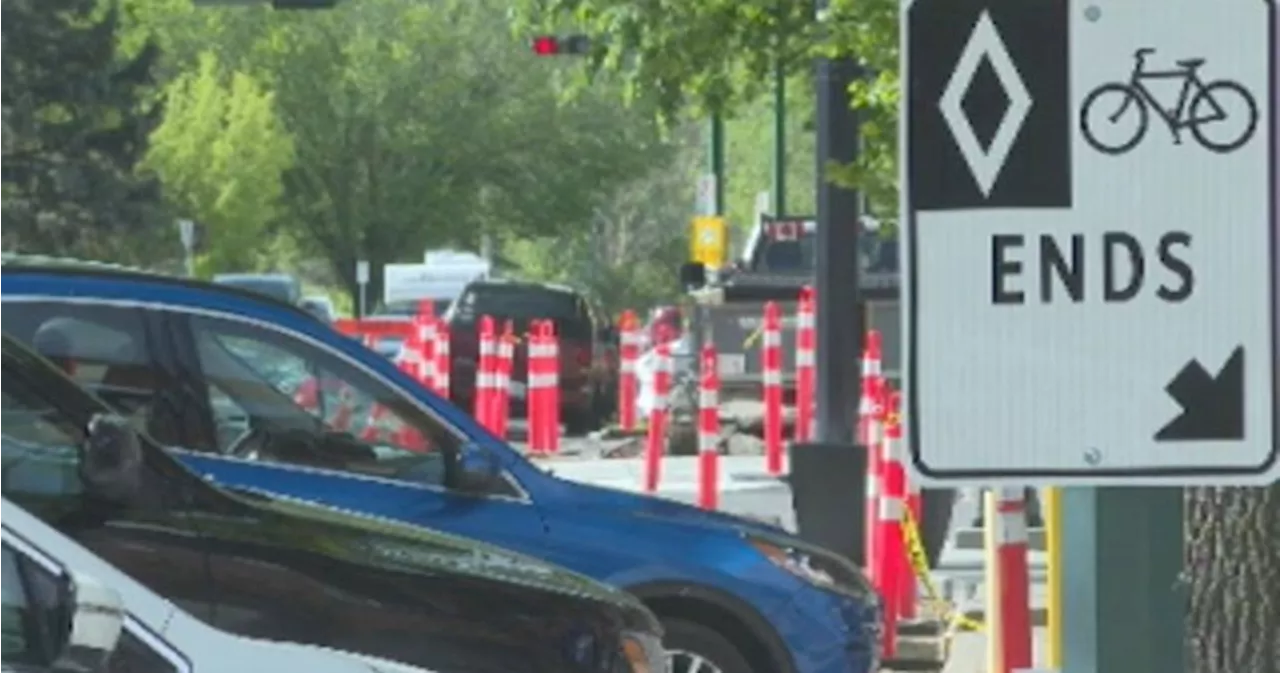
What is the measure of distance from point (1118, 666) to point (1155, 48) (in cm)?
77

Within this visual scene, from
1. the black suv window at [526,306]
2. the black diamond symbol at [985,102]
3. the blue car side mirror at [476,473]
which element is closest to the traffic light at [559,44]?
the black suv window at [526,306]

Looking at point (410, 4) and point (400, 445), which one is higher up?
point (410, 4)

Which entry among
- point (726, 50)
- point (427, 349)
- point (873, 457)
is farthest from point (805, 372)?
point (726, 50)

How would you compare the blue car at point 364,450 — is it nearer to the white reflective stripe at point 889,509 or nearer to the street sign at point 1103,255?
the white reflective stripe at point 889,509

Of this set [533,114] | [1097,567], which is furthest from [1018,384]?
[533,114]

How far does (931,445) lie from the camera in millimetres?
3531

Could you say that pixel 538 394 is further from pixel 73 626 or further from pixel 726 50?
pixel 73 626

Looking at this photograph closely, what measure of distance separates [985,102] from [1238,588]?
7.87 ft

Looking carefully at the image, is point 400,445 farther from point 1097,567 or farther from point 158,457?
point 1097,567

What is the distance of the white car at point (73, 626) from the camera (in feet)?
16.5

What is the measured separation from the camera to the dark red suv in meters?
33.6

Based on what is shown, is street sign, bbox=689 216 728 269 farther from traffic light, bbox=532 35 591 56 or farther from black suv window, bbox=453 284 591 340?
traffic light, bbox=532 35 591 56

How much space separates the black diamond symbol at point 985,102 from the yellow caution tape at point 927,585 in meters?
9.28

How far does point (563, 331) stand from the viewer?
34594mm
